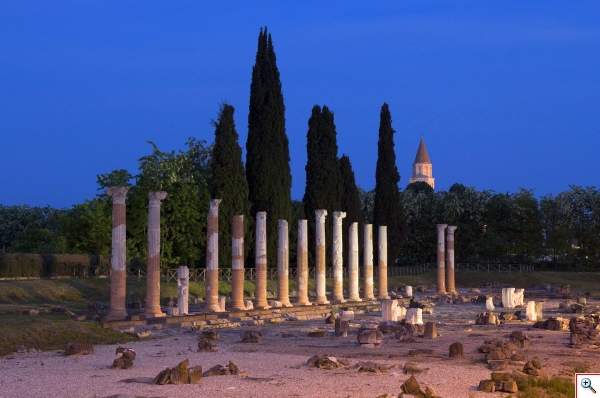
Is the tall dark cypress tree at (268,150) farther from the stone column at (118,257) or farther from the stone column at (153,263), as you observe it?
the stone column at (118,257)

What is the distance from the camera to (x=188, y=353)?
876 inches

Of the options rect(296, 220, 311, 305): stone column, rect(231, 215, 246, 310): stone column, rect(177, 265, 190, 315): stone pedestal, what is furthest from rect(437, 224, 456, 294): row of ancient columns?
rect(177, 265, 190, 315): stone pedestal

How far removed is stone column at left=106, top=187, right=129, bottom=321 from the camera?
Result: 2873cm

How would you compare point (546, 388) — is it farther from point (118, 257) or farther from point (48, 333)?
point (118, 257)

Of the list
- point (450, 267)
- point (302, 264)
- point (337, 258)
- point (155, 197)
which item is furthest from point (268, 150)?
point (155, 197)

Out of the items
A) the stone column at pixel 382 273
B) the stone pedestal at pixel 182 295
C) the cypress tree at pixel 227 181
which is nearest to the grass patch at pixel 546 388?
the stone pedestal at pixel 182 295

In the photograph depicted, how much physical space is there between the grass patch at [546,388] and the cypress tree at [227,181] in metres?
36.2

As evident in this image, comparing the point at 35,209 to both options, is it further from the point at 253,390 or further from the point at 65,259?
the point at 253,390

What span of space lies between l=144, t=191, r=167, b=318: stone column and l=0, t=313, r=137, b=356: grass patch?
13.1 ft

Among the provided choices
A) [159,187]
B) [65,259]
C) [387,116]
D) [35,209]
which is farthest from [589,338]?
[35,209]

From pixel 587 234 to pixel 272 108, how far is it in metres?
29.9

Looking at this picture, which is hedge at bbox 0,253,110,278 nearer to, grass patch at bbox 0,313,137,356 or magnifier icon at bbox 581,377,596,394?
grass patch at bbox 0,313,137,356

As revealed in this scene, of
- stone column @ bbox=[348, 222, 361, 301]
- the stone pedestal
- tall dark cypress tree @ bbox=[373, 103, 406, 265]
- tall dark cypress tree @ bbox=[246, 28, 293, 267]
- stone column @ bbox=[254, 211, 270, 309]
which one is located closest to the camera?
the stone pedestal

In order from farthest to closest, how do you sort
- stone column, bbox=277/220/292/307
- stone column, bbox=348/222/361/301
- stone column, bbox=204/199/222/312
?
1. stone column, bbox=348/222/361/301
2. stone column, bbox=277/220/292/307
3. stone column, bbox=204/199/222/312
